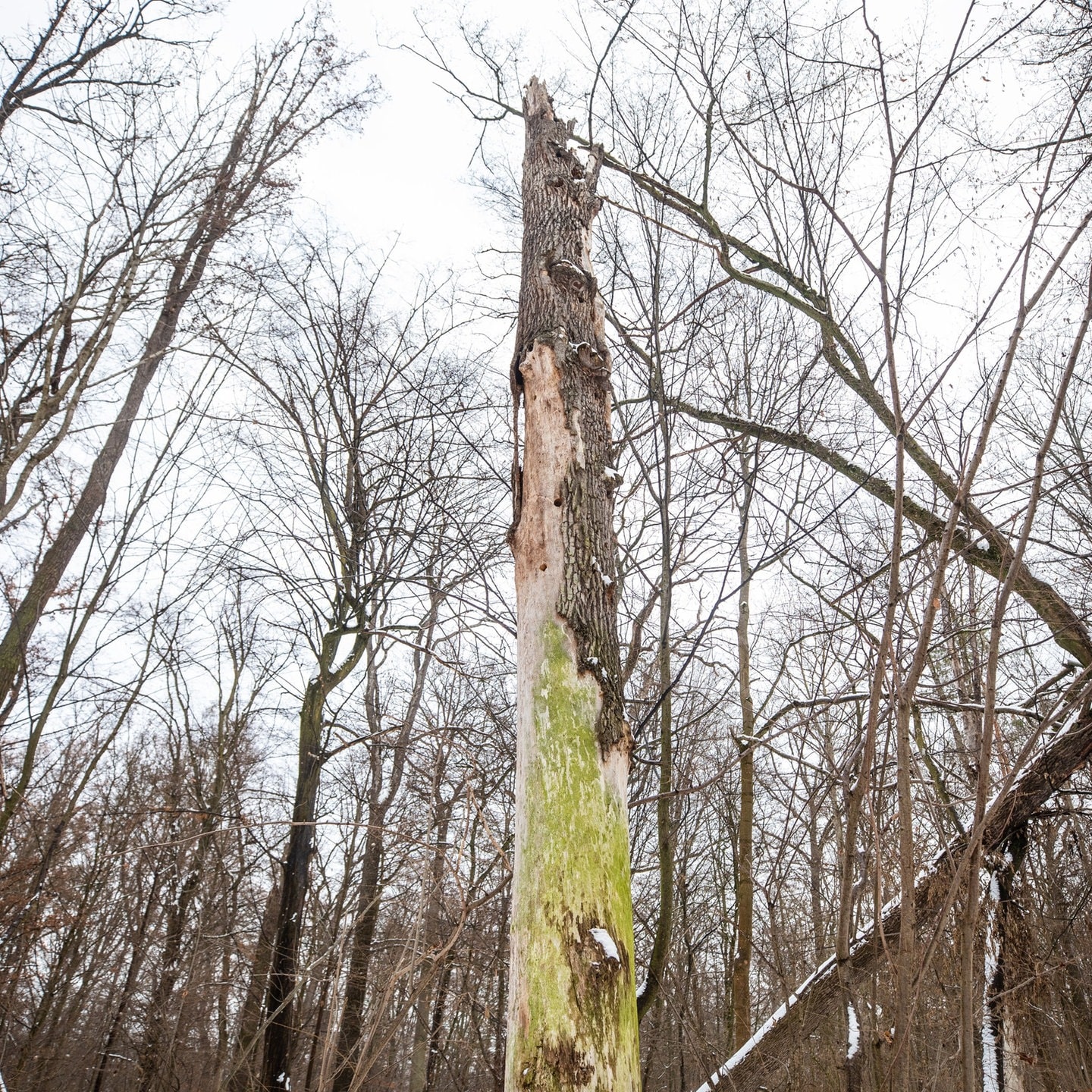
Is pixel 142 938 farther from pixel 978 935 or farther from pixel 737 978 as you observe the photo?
pixel 978 935

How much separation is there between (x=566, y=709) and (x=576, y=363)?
1281mm

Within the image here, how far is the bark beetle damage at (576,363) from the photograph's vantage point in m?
2.06

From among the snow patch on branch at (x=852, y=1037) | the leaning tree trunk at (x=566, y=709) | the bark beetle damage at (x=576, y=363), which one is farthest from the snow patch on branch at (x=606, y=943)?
the snow patch on branch at (x=852, y=1037)

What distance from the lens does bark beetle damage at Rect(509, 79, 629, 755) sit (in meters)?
2.06

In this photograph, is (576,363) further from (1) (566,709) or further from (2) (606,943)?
(2) (606,943)

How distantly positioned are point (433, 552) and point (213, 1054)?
47.5 ft

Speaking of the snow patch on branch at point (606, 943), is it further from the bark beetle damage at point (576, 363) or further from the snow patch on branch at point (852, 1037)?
the snow patch on branch at point (852, 1037)

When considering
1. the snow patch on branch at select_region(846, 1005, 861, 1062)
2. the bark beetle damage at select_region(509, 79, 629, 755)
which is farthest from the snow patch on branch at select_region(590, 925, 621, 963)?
the snow patch on branch at select_region(846, 1005, 861, 1062)

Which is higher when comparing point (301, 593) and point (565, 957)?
point (301, 593)

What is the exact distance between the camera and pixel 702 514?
4031 mm

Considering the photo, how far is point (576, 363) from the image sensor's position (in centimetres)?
250

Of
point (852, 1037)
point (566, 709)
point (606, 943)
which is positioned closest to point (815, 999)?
point (852, 1037)

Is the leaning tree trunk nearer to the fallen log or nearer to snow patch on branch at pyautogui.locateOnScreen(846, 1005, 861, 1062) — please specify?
snow patch on branch at pyautogui.locateOnScreen(846, 1005, 861, 1062)

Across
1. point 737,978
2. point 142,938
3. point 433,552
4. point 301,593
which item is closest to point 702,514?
point 433,552
